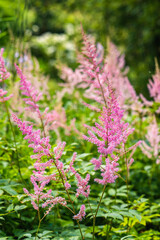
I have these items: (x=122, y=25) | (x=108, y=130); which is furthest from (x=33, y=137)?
(x=122, y=25)

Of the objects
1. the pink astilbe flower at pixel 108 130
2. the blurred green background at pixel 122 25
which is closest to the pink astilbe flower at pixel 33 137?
the pink astilbe flower at pixel 108 130

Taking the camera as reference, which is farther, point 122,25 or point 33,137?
point 122,25

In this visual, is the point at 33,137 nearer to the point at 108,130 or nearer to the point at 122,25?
the point at 108,130

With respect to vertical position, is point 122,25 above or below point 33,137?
above

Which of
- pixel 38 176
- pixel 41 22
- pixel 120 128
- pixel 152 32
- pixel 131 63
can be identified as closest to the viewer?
pixel 38 176

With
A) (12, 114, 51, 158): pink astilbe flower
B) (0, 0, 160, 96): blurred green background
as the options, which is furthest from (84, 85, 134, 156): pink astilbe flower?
(0, 0, 160, 96): blurred green background

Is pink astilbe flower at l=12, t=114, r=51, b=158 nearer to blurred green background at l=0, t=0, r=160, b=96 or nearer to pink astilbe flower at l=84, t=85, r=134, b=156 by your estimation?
pink astilbe flower at l=84, t=85, r=134, b=156

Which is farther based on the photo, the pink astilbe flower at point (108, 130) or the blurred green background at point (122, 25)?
the blurred green background at point (122, 25)

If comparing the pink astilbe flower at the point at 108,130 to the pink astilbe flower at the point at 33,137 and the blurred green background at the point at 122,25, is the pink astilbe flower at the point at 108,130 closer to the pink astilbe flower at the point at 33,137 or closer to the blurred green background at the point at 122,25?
the pink astilbe flower at the point at 33,137

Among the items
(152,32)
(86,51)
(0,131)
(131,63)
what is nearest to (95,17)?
(131,63)

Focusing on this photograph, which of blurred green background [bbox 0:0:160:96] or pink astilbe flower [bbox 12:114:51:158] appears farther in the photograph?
blurred green background [bbox 0:0:160:96]

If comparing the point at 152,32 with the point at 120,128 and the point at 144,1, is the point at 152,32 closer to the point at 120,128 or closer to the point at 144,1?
the point at 144,1

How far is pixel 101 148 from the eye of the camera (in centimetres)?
131

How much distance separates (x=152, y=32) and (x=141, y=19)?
778 millimetres
